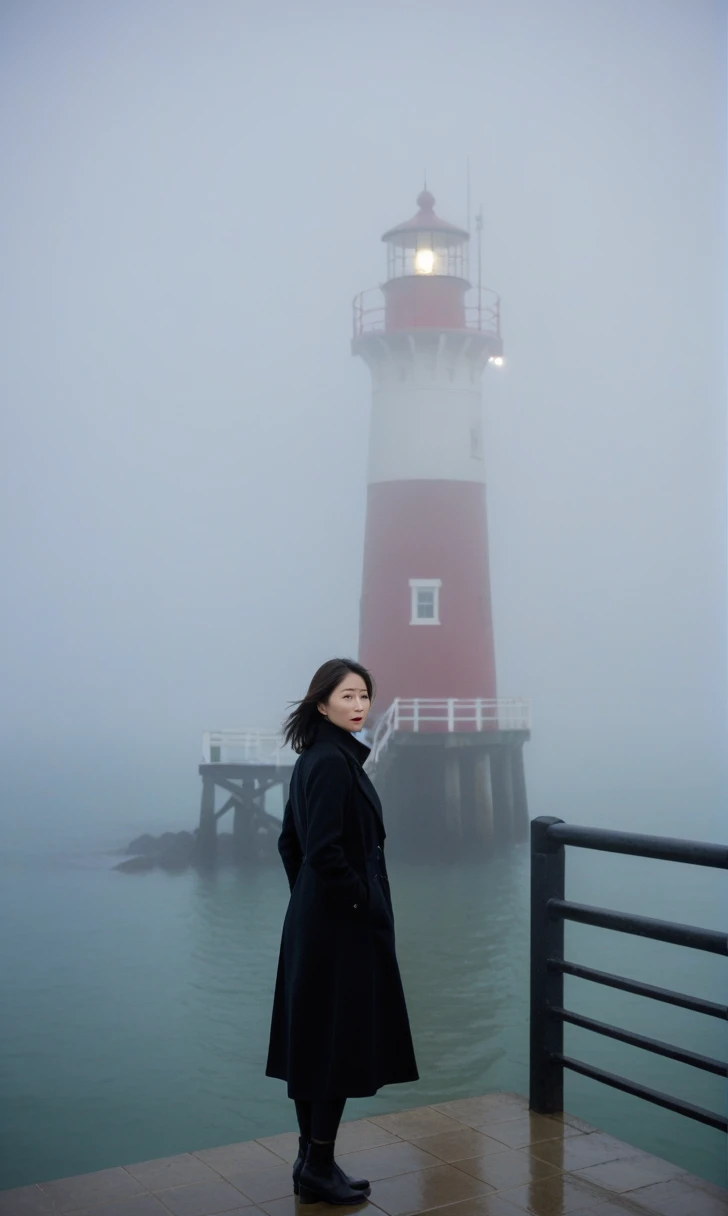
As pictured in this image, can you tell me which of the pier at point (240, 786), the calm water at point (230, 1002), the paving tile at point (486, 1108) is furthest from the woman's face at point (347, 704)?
the pier at point (240, 786)

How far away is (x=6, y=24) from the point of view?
7340 millimetres

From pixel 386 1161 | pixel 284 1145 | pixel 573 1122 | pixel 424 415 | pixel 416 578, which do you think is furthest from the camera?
pixel 424 415

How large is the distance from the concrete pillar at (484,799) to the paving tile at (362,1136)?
790cm

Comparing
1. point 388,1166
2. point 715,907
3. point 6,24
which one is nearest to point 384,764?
point 715,907

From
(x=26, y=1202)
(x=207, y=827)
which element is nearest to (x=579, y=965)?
(x=26, y=1202)

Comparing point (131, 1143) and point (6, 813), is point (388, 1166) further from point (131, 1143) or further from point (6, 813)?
point (6, 813)

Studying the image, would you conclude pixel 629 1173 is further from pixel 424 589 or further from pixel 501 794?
pixel 501 794

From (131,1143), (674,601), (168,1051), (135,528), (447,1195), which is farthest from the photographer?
(674,601)

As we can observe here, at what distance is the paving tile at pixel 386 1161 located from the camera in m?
2.54

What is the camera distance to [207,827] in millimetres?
10539

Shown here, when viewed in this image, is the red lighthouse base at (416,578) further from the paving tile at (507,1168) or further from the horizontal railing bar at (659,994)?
the paving tile at (507,1168)

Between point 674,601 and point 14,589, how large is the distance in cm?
564

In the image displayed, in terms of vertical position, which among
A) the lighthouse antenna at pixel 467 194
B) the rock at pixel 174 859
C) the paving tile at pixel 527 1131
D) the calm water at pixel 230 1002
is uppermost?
the lighthouse antenna at pixel 467 194

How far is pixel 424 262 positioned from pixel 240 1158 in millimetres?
8539
